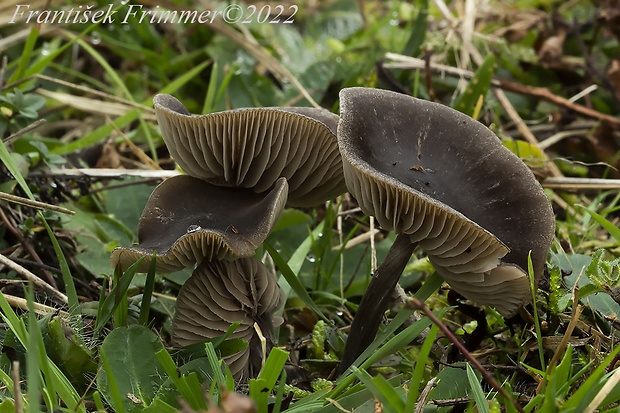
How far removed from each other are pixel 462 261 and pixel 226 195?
3.26 feet

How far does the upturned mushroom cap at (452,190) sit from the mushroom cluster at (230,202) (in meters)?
0.21

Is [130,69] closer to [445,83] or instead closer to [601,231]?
[445,83]

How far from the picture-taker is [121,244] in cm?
301

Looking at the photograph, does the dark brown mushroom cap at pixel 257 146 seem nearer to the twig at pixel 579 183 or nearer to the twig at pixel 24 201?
the twig at pixel 24 201


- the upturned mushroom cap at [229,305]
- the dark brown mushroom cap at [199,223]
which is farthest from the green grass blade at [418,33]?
the upturned mushroom cap at [229,305]

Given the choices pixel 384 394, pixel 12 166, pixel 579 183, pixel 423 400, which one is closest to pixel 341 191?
pixel 423 400

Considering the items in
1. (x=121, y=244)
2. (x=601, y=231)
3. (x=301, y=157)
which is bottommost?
(x=601, y=231)

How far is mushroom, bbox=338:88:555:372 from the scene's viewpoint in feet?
6.57

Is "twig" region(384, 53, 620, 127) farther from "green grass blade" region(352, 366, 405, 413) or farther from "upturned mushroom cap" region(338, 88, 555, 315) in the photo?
"green grass blade" region(352, 366, 405, 413)

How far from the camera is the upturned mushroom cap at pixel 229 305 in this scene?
2.33 meters

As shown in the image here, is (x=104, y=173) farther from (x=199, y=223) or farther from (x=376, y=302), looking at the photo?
(x=376, y=302)

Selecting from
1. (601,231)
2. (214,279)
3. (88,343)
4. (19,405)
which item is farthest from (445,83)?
(19,405)

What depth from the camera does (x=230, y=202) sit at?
2.41 metres

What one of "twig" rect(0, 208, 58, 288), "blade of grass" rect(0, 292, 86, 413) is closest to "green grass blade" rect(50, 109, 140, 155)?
"twig" rect(0, 208, 58, 288)
